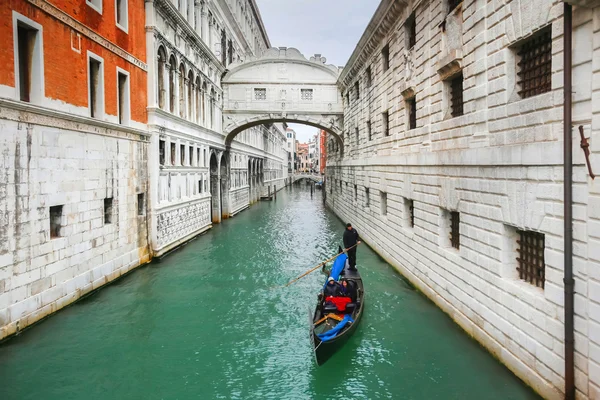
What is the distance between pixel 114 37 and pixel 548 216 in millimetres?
11823

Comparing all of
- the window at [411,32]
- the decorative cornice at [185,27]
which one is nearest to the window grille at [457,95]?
the window at [411,32]

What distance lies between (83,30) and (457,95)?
903 centimetres

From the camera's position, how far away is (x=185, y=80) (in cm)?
1831

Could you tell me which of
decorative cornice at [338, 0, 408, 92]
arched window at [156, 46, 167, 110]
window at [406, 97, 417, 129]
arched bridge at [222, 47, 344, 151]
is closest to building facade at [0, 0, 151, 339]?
arched window at [156, 46, 167, 110]

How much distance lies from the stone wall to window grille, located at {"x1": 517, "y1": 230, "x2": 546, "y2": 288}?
9026 mm

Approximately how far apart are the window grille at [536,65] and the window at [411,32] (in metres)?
5.79

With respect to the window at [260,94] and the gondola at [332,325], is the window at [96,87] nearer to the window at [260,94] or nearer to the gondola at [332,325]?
the gondola at [332,325]

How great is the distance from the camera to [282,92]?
25156 millimetres

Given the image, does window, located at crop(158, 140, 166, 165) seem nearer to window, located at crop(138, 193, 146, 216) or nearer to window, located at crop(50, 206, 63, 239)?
window, located at crop(138, 193, 146, 216)

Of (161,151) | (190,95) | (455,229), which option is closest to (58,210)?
(161,151)

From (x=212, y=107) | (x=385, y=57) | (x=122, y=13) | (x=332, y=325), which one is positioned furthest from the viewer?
(x=212, y=107)

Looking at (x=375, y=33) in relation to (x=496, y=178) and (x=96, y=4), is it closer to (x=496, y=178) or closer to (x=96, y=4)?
(x=96, y=4)

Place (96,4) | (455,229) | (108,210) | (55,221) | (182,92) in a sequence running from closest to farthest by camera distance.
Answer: (455,229) < (55,221) < (96,4) < (108,210) < (182,92)

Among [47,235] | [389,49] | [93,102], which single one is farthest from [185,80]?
[47,235]
